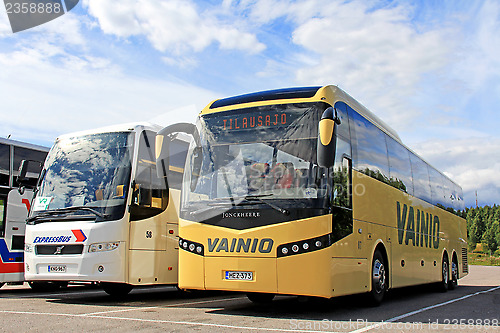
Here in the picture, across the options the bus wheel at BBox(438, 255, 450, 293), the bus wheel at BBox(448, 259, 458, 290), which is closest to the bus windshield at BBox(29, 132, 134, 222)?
the bus wheel at BBox(438, 255, 450, 293)

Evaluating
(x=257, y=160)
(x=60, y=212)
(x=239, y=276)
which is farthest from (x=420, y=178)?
(x=60, y=212)

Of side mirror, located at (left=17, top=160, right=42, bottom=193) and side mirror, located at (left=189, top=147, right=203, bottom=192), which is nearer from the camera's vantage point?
side mirror, located at (left=189, top=147, right=203, bottom=192)

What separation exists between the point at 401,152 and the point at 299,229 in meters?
5.82

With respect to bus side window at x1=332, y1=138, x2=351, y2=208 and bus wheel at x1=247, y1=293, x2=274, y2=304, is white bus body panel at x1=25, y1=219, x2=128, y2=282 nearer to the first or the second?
bus wheel at x1=247, y1=293, x2=274, y2=304

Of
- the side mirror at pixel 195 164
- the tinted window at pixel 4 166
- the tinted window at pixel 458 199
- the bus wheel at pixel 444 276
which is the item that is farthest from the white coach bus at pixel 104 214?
the tinted window at pixel 458 199

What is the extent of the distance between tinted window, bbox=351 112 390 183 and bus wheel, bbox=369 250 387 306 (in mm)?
1596

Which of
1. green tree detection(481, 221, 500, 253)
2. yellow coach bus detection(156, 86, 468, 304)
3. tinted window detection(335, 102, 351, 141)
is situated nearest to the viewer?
yellow coach bus detection(156, 86, 468, 304)

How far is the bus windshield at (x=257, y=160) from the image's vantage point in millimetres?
8688

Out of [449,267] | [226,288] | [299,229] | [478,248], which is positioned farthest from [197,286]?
[478,248]

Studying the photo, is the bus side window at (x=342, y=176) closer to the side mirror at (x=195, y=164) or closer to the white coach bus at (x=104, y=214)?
the side mirror at (x=195, y=164)

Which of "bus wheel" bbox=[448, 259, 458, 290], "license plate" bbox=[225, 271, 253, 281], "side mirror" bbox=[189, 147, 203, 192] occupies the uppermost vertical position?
"side mirror" bbox=[189, 147, 203, 192]

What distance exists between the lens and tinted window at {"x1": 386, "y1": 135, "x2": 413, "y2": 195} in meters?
12.3
